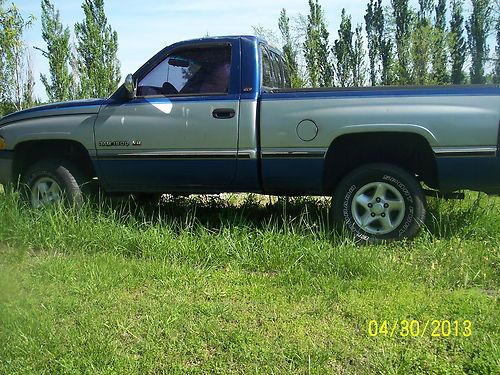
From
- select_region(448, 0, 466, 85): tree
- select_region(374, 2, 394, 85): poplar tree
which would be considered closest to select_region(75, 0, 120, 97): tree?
select_region(374, 2, 394, 85): poplar tree

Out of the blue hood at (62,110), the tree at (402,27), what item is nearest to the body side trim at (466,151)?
the blue hood at (62,110)

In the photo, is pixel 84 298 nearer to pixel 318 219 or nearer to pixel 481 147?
pixel 318 219

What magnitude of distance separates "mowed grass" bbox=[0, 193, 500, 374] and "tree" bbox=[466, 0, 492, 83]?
96.0 ft

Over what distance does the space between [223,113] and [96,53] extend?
22.8 meters

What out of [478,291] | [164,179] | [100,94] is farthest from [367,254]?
[100,94]

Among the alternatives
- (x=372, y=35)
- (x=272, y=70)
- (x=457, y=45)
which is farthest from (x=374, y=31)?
(x=272, y=70)

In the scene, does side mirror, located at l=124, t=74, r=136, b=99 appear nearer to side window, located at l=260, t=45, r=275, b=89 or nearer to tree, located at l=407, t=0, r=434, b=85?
side window, located at l=260, t=45, r=275, b=89

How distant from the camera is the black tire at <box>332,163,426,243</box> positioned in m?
4.39

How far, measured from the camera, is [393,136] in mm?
4375

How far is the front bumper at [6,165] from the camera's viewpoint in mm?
5324

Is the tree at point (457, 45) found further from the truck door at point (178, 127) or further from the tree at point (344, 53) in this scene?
the truck door at point (178, 127)

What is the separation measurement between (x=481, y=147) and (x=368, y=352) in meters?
2.12

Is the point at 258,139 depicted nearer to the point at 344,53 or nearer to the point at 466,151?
the point at 466,151

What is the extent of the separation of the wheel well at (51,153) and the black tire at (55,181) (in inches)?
3.4
